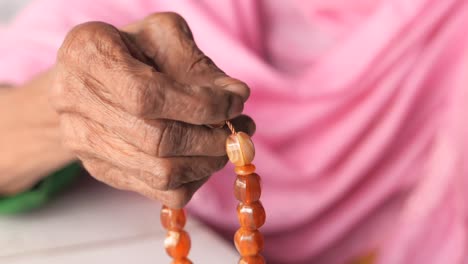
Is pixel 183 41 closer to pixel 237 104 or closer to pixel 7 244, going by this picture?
pixel 237 104

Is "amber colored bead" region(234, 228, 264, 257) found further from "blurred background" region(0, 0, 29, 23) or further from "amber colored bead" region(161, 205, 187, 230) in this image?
"blurred background" region(0, 0, 29, 23)

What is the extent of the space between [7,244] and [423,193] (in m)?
0.43

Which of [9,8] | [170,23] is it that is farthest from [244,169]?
[9,8]

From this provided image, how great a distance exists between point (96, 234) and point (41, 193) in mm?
99

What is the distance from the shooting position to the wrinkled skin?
46cm

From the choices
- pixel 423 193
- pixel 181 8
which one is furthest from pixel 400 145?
pixel 181 8

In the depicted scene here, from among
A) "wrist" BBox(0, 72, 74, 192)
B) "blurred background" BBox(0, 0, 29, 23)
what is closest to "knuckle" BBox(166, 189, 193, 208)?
"wrist" BBox(0, 72, 74, 192)

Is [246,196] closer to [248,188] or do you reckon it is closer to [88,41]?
[248,188]

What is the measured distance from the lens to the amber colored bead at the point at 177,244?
0.56m

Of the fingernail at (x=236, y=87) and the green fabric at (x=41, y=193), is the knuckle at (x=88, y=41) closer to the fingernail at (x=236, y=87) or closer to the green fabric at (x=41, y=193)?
the fingernail at (x=236, y=87)

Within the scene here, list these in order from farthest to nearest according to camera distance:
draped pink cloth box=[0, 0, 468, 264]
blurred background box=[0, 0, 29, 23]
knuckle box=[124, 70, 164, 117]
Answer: blurred background box=[0, 0, 29, 23] < draped pink cloth box=[0, 0, 468, 264] < knuckle box=[124, 70, 164, 117]

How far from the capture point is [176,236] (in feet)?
1.83

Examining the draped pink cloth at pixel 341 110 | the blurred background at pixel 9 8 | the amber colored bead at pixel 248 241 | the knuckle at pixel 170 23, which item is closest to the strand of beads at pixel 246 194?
the amber colored bead at pixel 248 241

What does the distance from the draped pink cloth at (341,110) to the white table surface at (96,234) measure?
0.08 metres
